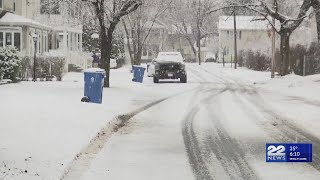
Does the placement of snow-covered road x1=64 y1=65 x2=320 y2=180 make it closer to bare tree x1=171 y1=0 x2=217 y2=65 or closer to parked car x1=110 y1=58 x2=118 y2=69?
parked car x1=110 y1=58 x2=118 y2=69

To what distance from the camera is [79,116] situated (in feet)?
43.0

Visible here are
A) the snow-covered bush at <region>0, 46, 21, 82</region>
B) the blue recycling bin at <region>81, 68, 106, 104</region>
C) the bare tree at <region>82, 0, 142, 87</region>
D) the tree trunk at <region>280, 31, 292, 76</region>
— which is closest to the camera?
the blue recycling bin at <region>81, 68, 106, 104</region>

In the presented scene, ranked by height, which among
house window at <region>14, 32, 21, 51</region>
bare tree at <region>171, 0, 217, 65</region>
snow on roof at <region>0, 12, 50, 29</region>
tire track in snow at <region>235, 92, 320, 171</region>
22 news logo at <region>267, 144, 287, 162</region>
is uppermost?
bare tree at <region>171, 0, 217, 65</region>

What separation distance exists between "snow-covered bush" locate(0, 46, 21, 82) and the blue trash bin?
31.4ft

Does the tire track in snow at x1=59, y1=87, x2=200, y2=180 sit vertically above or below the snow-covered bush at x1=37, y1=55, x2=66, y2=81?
below

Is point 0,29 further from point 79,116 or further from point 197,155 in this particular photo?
point 197,155

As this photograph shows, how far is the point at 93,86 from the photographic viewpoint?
16.7 meters

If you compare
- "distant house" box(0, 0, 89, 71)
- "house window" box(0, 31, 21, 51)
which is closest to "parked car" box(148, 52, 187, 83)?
"distant house" box(0, 0, 89, 71)

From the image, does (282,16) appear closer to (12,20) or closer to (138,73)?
(138,73)

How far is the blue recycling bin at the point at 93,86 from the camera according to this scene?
16.7 m

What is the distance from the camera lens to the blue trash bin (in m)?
16.7

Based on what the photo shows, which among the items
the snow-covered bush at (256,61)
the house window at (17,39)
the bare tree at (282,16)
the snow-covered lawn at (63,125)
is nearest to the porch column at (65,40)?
the house window at (17,39)

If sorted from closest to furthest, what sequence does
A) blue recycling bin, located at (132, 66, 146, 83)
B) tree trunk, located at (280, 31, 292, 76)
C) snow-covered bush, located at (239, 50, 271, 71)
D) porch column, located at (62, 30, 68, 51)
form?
blue recycling bin, located at (132, 66, 146, 83) → tree trunk, located at (280, 31, 292, 76) → porch column, located at (62, 30, 68, 51) → snow-covered bush, located at (239, 50, 271, 71)

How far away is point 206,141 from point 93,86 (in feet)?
22.8
